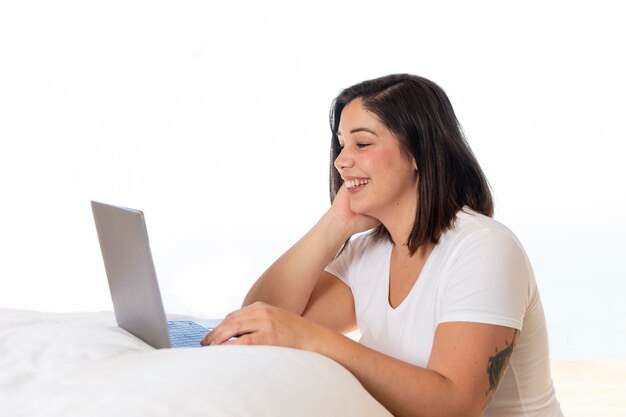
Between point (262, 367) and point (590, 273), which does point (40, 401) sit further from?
point (590, 273)

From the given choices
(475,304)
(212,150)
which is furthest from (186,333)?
(212,150)

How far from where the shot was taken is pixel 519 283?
1.61 meters

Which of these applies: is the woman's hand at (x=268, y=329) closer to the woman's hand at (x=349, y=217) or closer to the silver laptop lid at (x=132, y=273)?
the silver laptop lid at (x=132, y=273)

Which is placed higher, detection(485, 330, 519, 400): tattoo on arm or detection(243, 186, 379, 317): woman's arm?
detection(243, 186, 379, 317): woman's arm

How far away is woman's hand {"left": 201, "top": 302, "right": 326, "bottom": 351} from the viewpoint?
1.42 meters

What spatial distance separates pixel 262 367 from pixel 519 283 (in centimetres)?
61

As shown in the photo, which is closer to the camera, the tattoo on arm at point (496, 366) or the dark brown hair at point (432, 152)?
the tattoo on arm at point (496, 366)

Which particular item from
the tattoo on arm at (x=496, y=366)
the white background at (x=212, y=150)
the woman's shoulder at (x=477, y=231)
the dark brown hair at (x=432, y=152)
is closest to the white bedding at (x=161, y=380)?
the tattoo on arm at (x=496, y=366)

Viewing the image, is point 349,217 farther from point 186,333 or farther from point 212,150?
point 212,150

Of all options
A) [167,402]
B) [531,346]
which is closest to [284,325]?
[167,402]

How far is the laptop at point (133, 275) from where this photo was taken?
1391 mm

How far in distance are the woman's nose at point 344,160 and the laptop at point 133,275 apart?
487mm

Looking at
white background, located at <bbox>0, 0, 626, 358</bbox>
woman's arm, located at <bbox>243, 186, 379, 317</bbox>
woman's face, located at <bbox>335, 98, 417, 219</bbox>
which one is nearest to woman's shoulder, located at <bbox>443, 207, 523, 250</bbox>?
woman's face, located at <bbox>335, 98, 417, 219</bbox>

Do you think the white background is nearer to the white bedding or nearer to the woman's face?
the woman's face
